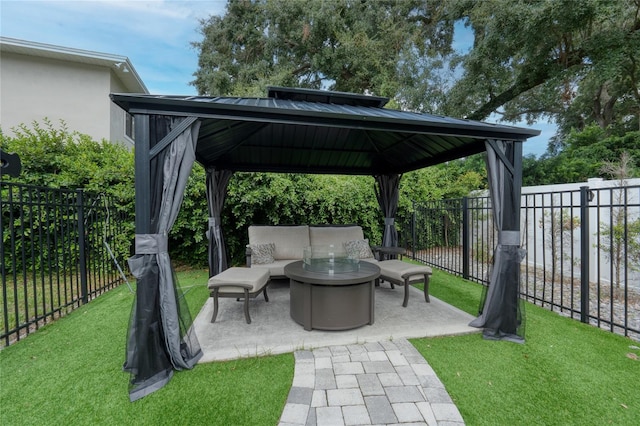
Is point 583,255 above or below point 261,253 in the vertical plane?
above

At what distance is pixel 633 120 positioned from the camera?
13.2 m

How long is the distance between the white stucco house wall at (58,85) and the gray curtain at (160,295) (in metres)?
7.88

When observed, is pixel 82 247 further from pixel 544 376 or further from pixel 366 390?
pixel 544 376

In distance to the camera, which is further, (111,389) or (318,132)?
(318,132)

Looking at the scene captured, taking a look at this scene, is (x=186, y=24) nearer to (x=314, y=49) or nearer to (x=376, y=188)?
(x=314, y=49)

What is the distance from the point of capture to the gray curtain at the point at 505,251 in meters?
3.27

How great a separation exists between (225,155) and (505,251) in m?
4.65

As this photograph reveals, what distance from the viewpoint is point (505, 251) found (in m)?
3.31

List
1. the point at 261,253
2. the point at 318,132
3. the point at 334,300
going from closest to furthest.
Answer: the point at 334,300, the point at 318,132, the point at 261,253

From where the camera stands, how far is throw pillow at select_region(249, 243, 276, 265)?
205 inches

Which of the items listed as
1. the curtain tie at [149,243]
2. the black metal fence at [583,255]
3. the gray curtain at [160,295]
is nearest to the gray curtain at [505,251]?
the black metal fence at [583,255]

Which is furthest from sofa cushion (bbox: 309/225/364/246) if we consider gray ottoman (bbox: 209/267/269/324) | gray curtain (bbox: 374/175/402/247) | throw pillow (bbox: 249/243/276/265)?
gray ottoman (bbox: 209/267/269/324)

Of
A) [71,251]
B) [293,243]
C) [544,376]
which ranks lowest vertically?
[544,376]

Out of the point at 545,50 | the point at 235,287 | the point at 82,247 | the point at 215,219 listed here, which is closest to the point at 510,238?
the point at 235,287
